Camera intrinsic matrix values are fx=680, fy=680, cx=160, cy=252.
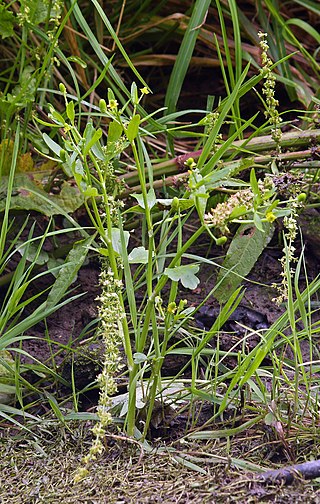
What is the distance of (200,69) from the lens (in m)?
2.50

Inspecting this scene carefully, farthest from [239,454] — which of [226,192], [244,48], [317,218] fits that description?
[244,48]

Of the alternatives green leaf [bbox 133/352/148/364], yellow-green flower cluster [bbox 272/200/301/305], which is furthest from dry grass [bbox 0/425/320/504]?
yellow-green flower cluster [bbox 272/200/301/305]

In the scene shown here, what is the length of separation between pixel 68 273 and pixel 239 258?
40 centimetres

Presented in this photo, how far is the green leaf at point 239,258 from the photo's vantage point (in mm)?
1565

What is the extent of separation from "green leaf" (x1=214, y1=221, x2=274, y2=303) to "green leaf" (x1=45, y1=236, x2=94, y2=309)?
1.06 ft

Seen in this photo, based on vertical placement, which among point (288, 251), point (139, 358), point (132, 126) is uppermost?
point (132, 126)

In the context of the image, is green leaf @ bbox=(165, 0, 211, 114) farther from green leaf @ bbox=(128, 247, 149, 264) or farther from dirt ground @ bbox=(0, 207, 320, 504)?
dirt ground @ bbox=(0, 207, 320, 504)

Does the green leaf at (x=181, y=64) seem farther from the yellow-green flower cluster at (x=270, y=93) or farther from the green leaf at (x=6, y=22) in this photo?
the green leaf at (x=6, y=22)

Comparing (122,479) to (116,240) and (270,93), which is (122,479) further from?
(270,93)

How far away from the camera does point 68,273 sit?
1.53 m

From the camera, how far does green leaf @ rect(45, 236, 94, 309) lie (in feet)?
4.81

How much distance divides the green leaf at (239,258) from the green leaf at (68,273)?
1.06 feet

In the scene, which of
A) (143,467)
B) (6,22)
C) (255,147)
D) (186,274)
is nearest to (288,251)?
(186,274)

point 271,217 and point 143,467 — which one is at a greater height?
point 271,217
